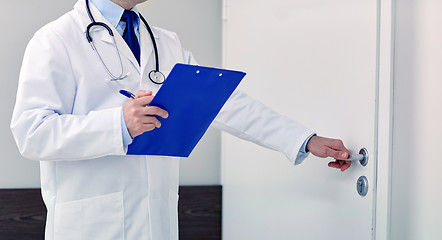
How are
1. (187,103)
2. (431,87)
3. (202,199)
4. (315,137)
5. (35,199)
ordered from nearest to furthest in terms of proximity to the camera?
(187,103) < (431,87) < (315,137) < (35,199) < (202,199)

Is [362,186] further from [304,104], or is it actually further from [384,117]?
[304,104]

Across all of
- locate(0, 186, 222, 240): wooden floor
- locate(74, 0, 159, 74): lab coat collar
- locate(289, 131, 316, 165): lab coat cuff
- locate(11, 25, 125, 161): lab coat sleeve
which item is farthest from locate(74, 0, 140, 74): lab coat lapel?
locate(0, 186, 222, 240): wooden floor

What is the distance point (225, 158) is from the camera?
6.44 ft

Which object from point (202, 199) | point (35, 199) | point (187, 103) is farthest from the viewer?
point (202, 199)

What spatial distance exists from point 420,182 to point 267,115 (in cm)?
38

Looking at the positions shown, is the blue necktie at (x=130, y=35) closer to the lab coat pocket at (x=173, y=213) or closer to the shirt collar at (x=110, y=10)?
the shirt collar at (x=110, y=10)

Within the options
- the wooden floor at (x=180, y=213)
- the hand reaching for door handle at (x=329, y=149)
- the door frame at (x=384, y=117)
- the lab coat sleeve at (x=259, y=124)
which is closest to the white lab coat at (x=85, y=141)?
the lab coat sleeve at (x=259, y=124)

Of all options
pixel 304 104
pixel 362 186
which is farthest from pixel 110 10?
pixel 362 186

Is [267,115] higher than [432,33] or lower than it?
lower

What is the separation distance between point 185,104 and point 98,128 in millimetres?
162

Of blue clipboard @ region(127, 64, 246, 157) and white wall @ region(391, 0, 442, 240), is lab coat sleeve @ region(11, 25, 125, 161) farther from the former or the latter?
white wall @ region(391, 0, 442, 240)

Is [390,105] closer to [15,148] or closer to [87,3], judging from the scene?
[87,3]

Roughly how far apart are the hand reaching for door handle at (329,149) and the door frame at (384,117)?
0.32ft

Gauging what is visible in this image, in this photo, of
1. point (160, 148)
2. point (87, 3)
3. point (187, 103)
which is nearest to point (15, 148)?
point (87, 3)
